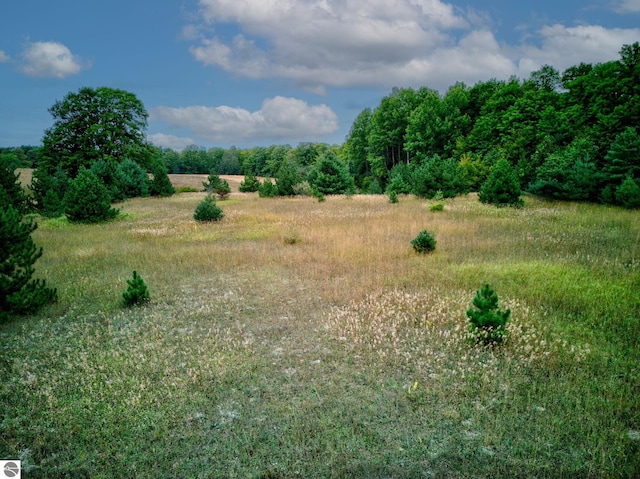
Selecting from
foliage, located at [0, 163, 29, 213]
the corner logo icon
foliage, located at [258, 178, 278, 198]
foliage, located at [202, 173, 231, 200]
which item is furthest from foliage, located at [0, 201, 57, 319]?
foliage, located at [202, 173, 231, 200]

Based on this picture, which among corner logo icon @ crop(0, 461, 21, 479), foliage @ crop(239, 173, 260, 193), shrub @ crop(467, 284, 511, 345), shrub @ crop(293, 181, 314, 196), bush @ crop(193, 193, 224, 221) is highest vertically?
foliage @ crop(239, 173, 260, 193)

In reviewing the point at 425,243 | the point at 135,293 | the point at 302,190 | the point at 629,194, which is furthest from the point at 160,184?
the point at 629,194

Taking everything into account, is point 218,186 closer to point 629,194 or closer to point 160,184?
point 160,184

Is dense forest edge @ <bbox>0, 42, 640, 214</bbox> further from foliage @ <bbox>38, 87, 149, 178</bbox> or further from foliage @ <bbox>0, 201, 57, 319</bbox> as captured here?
foliage @ <bbox>0, 201, 57, 319</bbox>

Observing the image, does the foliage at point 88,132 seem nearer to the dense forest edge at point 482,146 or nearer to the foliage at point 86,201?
the dense forest edge at point 482,146

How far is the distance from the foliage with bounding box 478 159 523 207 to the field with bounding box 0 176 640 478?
39.6 ft

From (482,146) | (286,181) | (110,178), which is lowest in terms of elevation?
(286,181)

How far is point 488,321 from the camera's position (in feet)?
20.3

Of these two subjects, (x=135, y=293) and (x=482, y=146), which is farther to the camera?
(x=482, y=146)

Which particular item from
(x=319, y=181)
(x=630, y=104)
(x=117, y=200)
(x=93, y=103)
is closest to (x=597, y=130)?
(x=630, y=104)

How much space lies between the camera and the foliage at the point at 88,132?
147 ft

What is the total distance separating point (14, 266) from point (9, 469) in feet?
19.5

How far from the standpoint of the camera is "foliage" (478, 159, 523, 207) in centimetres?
2347

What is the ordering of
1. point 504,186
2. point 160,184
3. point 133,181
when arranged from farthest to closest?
point 160,184 → point 133,181 → point 504,186
